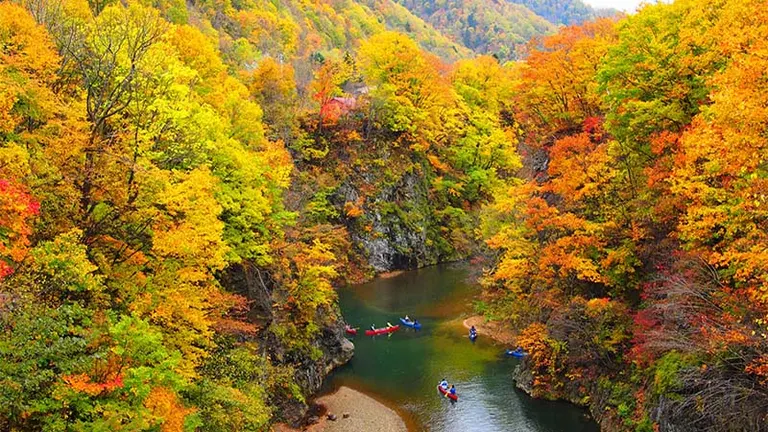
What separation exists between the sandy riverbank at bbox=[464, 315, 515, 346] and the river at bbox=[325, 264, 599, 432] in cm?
91

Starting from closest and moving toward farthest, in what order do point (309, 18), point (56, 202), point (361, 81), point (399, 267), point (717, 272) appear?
point (56, 202) → point (717, 272) → point (399, 267) → point (361, 81) → point (309, 18)

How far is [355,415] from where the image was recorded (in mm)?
28016

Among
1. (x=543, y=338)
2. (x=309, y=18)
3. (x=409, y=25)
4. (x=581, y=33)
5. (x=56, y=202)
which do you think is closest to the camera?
(x=56, y=202)

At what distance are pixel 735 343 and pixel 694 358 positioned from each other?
267cm

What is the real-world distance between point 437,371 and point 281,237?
1262 cm

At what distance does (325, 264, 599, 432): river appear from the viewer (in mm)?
27047

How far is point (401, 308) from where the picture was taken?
1818 inches

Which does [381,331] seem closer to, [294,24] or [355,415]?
[355,415]

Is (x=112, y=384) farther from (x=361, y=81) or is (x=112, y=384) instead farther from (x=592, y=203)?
(x=361, y=81)

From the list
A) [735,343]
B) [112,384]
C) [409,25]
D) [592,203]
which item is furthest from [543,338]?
[409,25]

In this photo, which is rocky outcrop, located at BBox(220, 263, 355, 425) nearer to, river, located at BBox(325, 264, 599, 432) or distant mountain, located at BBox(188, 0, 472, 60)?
river, located at BBox(325, 264, 599, 432)

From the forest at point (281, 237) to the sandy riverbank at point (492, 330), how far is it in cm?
78

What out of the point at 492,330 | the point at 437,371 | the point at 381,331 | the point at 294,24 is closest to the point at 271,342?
the point at 437,371

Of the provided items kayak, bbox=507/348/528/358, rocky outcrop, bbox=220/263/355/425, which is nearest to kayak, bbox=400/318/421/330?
kayak, bbox=507/348/528/358
